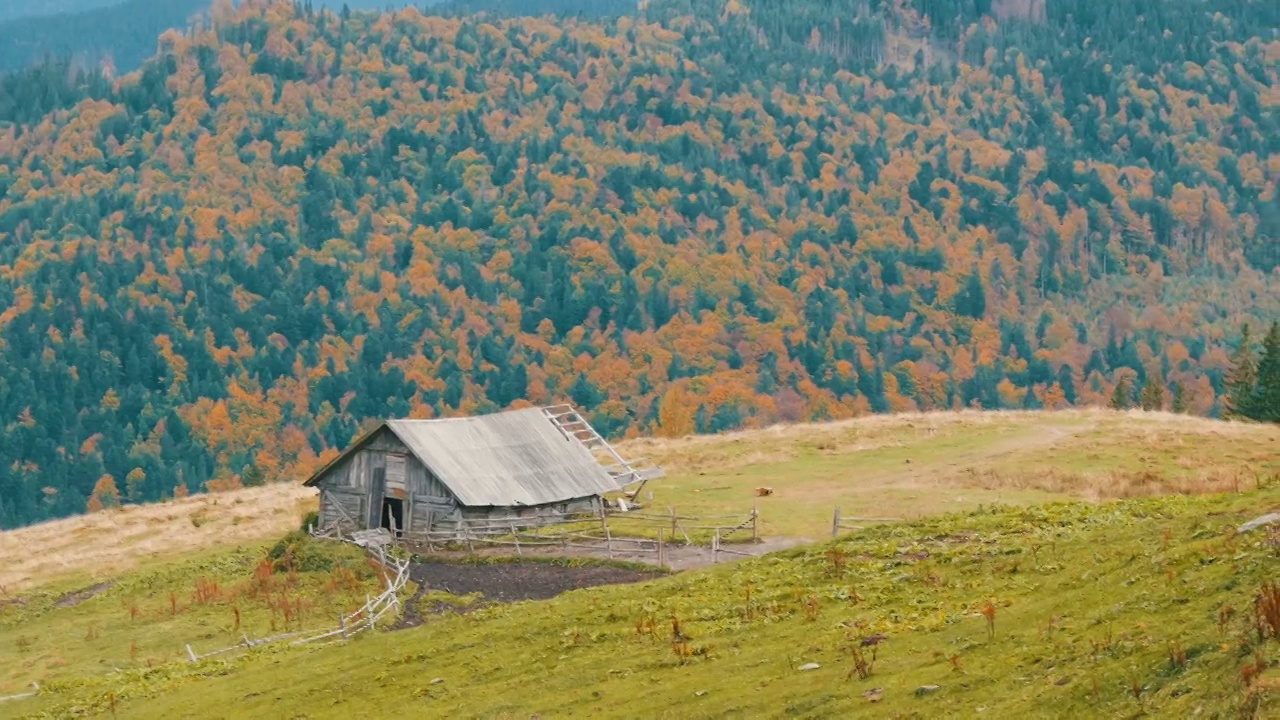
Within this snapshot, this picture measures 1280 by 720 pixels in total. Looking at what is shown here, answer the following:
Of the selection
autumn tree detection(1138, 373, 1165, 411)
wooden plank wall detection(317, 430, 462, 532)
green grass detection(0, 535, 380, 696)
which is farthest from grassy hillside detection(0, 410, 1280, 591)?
autumn tree detection(1138, 373, 1165, 411)

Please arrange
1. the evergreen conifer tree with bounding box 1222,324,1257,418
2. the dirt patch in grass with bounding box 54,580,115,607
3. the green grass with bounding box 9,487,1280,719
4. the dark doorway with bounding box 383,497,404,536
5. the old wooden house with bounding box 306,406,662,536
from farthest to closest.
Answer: the evergreen conifer tree with bounding box 1222,324,1257,418 → the dark doorway with bounding box 383,497,404,536 → the old wooden house with bounding box 306,406,662,536 → the dirt patch in grass with bounding box 54,580,115,607 → the green grass with bounding box 9,487,1280,719

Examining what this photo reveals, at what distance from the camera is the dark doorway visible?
6172 centimetres

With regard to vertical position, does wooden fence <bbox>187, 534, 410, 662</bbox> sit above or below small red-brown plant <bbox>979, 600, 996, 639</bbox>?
below

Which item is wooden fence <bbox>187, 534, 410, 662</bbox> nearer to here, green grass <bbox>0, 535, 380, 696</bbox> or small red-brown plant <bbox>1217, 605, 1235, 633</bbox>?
green grass <bbox>0, 535, 380, 696</bbox>

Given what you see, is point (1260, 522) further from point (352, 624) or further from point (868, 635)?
point (352, 624)

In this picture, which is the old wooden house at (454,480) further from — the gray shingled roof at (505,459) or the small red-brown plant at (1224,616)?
the small red-brown plant at (1224,616)

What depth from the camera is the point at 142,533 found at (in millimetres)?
73688

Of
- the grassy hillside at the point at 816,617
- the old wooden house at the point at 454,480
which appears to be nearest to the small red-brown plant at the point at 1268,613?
the grassy hillside at the point at 816,617

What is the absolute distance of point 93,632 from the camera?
49.4 meters

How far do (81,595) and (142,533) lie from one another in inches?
649

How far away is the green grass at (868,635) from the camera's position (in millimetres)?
23500

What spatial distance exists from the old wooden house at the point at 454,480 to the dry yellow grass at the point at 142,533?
16.4 feet

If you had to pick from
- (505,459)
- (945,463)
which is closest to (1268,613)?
(505,459)

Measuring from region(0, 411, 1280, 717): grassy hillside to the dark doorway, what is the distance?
14.6 feet
